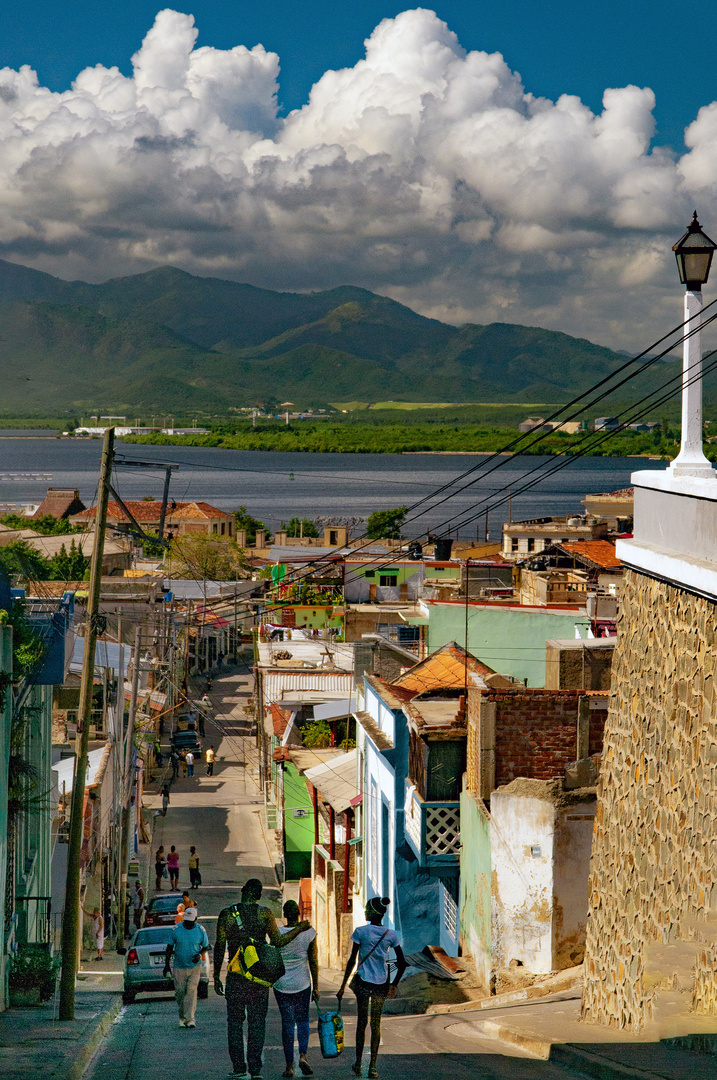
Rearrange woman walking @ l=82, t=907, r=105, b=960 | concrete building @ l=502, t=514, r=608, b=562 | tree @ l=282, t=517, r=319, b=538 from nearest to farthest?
woman walking @ l=82, t=907, r=105, b=960
concrete building @ l=502, t=514, r=608, b=562
tree @ l=282, t=517, r=319, b=538

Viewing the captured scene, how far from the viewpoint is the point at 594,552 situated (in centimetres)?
3925

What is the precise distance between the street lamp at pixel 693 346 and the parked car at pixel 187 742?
117 ft

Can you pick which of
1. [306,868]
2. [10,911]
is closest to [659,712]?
[10,911]

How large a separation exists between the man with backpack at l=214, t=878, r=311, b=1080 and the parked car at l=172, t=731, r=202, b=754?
114ft

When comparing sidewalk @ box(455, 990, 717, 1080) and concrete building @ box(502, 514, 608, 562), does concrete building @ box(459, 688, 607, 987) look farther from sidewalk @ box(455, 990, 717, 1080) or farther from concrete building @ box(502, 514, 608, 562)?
concrete building @ box(502, 514, 608, 562)

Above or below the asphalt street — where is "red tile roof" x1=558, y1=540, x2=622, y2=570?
above

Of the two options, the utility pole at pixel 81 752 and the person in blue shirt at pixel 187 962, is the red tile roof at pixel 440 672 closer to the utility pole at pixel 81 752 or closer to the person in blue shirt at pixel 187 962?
the utility pole at pixel 81 752

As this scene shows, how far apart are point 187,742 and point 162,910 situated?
1982 centimetres

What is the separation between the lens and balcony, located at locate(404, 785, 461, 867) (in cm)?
1445

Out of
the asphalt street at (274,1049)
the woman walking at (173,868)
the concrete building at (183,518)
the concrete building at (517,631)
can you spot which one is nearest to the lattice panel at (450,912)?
the asphalt street at (274,1049)

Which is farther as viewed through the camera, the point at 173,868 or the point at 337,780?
the point at 173,868

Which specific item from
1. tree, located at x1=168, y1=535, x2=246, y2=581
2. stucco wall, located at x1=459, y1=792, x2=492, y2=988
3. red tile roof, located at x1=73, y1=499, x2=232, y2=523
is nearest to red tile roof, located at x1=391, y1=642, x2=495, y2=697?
stucco wall, located at x1=459, y1=792, x2=492, y2=988

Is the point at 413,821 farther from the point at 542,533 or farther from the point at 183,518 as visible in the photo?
the point at 183,518

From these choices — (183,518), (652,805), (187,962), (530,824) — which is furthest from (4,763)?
(183,518)
